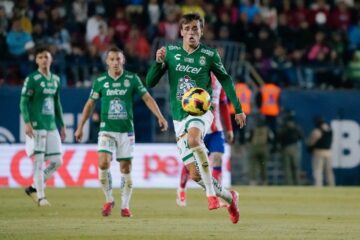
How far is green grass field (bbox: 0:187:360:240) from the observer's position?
12.6 meters

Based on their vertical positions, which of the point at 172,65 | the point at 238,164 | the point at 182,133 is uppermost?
the point at 172,65

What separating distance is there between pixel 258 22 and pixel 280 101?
2451 millimetres

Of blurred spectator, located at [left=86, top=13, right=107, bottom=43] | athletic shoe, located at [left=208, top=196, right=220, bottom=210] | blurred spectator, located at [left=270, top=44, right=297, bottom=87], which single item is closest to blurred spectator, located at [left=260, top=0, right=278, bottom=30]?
blurred spectator, located at [left=270, top=44, right=297, bottom=87]

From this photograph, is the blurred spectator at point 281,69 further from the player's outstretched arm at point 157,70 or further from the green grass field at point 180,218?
the player's outstretched arm at point 157,70

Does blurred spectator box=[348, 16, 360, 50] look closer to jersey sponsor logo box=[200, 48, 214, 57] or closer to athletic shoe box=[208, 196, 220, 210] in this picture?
jersey sponsor logo box=[200, 48, 214, 57]

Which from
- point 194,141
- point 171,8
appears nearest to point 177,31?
point 171,8

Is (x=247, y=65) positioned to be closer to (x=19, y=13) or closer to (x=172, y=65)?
(x=19, y=13)

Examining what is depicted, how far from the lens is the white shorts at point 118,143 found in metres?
16.0

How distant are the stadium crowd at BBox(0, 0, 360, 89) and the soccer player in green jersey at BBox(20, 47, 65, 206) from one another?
8.97 m

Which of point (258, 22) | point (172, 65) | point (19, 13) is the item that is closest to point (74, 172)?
→ point (19, 13)

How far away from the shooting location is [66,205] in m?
18.1

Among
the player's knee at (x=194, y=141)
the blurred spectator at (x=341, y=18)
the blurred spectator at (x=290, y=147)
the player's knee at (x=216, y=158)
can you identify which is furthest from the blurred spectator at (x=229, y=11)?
the player's knee at (x=194, y=141)

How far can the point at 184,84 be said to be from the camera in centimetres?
1356

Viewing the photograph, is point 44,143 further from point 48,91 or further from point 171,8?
point 171,8
